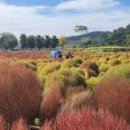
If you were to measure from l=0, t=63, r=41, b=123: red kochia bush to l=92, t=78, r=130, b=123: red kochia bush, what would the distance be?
2.20 m

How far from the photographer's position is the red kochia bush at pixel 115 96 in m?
14.6

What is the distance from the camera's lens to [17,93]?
16.3 meters

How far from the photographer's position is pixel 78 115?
35.1 ft

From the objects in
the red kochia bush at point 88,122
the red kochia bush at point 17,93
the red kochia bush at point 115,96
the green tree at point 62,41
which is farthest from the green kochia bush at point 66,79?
the green tree at point 62,41

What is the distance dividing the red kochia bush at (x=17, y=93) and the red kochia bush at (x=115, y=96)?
2.20 metres

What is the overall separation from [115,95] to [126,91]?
471 mm

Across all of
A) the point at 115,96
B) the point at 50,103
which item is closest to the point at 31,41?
the point at 50,103

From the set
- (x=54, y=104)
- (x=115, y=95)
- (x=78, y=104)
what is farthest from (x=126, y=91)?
(x=54, y=104)

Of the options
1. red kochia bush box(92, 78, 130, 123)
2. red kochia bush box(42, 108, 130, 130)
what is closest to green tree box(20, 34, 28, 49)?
red kochia bush box(92, 78, 130, 123)

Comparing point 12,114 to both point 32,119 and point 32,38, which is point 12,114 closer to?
point 32,119

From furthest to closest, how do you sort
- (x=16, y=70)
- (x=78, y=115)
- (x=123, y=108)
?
(x=16, y=70), (x=123, y=108), (x=78, y=115)

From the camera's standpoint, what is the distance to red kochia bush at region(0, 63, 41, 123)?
51.6 feet

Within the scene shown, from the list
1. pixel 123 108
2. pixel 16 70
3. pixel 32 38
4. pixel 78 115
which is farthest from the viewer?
pixel 32 38

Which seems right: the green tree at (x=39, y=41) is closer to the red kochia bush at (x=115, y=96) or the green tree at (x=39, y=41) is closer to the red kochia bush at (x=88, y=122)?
the red kochia bush at (x=115, y=96)
